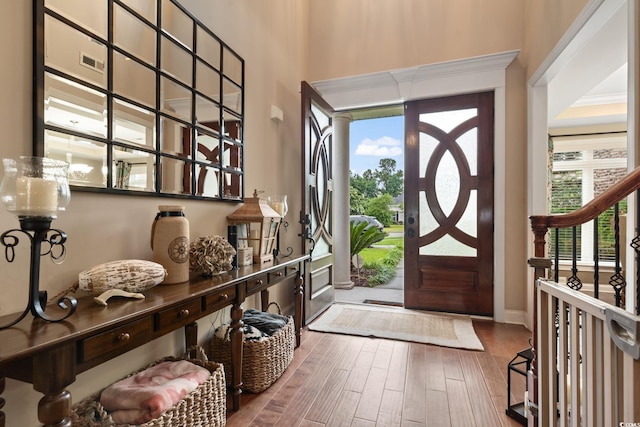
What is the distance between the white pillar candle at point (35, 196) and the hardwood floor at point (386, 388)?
4.41 feet

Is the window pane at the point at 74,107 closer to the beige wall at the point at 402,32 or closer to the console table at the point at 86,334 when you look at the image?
the console table at the point at 86,334

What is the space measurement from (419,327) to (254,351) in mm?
1731

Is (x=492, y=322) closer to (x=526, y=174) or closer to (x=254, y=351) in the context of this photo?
(x=526, y=174)

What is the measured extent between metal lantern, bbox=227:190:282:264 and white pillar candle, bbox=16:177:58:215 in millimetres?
1222

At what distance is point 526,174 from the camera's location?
3072 mm

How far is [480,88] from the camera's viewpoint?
321 cm

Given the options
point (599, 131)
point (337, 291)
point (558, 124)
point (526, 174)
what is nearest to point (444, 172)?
point (526, 174)

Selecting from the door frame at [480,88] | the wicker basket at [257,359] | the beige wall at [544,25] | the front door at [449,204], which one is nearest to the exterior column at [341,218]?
the door frame at [480,88]

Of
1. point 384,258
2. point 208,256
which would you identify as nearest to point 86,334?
point 208,256

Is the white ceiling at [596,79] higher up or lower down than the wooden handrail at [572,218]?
higher up

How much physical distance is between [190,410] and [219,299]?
0.48m

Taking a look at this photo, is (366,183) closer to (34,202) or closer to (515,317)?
(515,317)

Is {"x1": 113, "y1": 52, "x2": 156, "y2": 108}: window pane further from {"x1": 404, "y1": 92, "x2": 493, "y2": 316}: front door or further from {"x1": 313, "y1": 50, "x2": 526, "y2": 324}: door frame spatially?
{"x1": 404, "y1": 92, "x2": 493, "y2": 316}: front door

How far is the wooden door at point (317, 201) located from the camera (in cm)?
290
